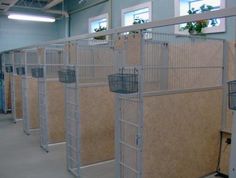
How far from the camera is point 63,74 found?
3404mm

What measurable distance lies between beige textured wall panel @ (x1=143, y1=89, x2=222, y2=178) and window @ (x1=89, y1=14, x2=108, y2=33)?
487cm

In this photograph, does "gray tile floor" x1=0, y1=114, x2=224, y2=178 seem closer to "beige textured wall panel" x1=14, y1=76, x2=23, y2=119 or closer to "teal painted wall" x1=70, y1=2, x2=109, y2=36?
"beige textured wall panel" x1=14, y1=76, x2=23, y2=119

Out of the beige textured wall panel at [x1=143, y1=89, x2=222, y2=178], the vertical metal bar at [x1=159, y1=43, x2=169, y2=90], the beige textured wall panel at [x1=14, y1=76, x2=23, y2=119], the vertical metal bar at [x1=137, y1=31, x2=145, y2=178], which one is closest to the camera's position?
the vertical metal bar at [x1=137, y1=31, x2=145, y2=178]

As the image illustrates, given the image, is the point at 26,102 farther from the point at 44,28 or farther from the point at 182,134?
the point at 44,28

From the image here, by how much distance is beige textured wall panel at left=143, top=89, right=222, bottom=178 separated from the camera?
2.75 m

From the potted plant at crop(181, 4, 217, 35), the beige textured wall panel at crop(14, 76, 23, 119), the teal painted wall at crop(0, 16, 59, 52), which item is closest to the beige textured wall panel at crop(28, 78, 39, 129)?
the beige textured wall panel at crop(14, 76, 23, 119)

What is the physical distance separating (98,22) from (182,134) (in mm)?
5794

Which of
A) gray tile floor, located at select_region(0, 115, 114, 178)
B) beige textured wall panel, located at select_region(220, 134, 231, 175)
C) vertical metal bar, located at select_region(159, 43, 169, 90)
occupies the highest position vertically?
vertical metal bar, located at select_region(159, 43, 169, 90)

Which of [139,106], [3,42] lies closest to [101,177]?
[139,106]

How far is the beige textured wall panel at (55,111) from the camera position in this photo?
4.72 metres

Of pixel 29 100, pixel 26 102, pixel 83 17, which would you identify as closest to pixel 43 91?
pixel 26 102

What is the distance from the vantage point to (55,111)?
4.79 metres

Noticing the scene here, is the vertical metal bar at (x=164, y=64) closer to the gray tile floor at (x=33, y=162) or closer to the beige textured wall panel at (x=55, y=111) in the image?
the gray tile floor at (x=33, y=162)

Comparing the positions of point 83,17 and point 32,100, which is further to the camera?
point 83,17
